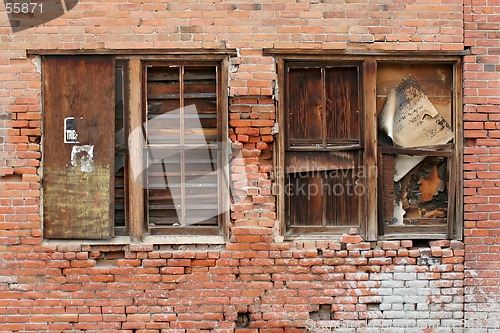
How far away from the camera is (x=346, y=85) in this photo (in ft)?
16.2

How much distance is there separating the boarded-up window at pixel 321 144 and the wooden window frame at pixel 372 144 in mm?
68

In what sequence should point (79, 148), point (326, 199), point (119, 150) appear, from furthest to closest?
point (326, 199) → point (119, 150) → point (79, 148)

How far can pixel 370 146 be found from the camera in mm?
4898

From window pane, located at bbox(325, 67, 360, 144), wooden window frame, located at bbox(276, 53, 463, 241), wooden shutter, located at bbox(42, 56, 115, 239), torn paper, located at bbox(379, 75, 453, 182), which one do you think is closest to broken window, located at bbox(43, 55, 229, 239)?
wooden shutter, located at bbox(42, 56, 115, 239)

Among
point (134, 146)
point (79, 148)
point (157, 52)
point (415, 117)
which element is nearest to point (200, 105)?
point (157, 52)

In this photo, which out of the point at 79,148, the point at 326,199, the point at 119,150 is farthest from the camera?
the point at 326,199

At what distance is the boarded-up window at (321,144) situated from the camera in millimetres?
4934

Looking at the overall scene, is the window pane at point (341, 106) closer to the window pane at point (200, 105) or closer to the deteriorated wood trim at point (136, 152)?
the window pane at point (200, 105)

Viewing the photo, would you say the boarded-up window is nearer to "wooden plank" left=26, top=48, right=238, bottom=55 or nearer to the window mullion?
"wooden plank" left=26, top=48, right=238, bottom=55

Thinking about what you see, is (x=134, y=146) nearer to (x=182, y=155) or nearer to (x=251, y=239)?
(x=182, y=155)

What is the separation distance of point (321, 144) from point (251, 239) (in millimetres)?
1078

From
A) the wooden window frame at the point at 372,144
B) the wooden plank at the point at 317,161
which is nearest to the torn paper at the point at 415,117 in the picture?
the wooden window frame at the point at 372,144

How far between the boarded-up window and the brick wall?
220mm

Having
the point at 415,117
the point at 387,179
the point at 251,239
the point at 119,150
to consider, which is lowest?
the point at 251,239
